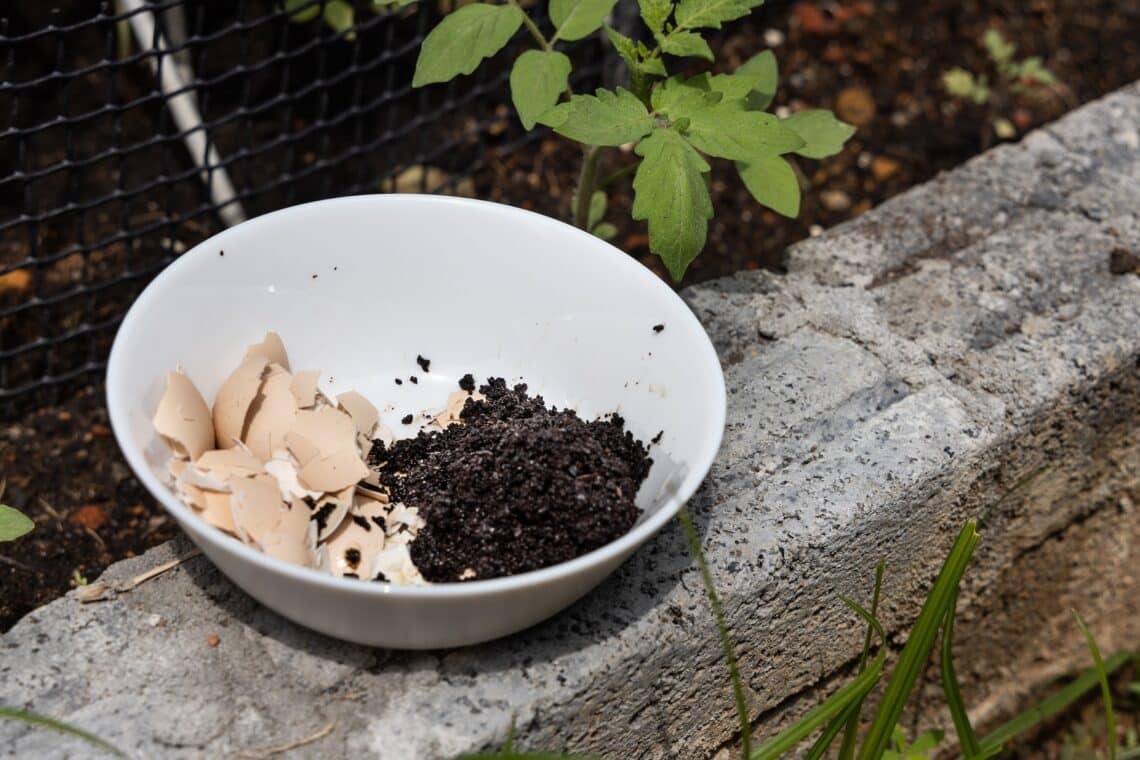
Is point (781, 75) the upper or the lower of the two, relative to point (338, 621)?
lower

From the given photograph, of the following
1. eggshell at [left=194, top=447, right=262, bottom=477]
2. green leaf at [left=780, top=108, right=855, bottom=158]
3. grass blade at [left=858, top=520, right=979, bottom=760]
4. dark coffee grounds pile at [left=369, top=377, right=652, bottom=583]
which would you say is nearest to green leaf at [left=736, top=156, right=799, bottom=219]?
green leaf at [left=780, top=108, right=855, bottom=158]

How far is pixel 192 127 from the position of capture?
79.9 inches

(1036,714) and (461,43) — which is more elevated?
(461,43)

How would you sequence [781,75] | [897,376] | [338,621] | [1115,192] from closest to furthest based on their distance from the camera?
1. [338,621]
2. [897,376]
3. [1115,192]
4. [781,75]

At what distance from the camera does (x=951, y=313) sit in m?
1.74

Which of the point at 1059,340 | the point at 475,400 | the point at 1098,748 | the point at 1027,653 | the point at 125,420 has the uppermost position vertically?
the point at 125,420

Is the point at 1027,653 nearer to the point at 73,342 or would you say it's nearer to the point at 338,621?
the point at 338,621

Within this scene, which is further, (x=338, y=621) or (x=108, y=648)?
(x=108, y=648)

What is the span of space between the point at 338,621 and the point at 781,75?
175 centimetres

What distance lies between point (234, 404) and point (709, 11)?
0.71 m

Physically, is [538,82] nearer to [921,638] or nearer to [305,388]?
→ [305,388]

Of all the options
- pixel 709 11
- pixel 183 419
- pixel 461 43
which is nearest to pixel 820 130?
pixel 709 11

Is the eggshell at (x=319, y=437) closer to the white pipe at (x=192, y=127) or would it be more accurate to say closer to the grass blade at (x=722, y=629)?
the grass blade at (x=722, y=629)

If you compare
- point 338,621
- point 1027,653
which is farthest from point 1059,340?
point 338,621
